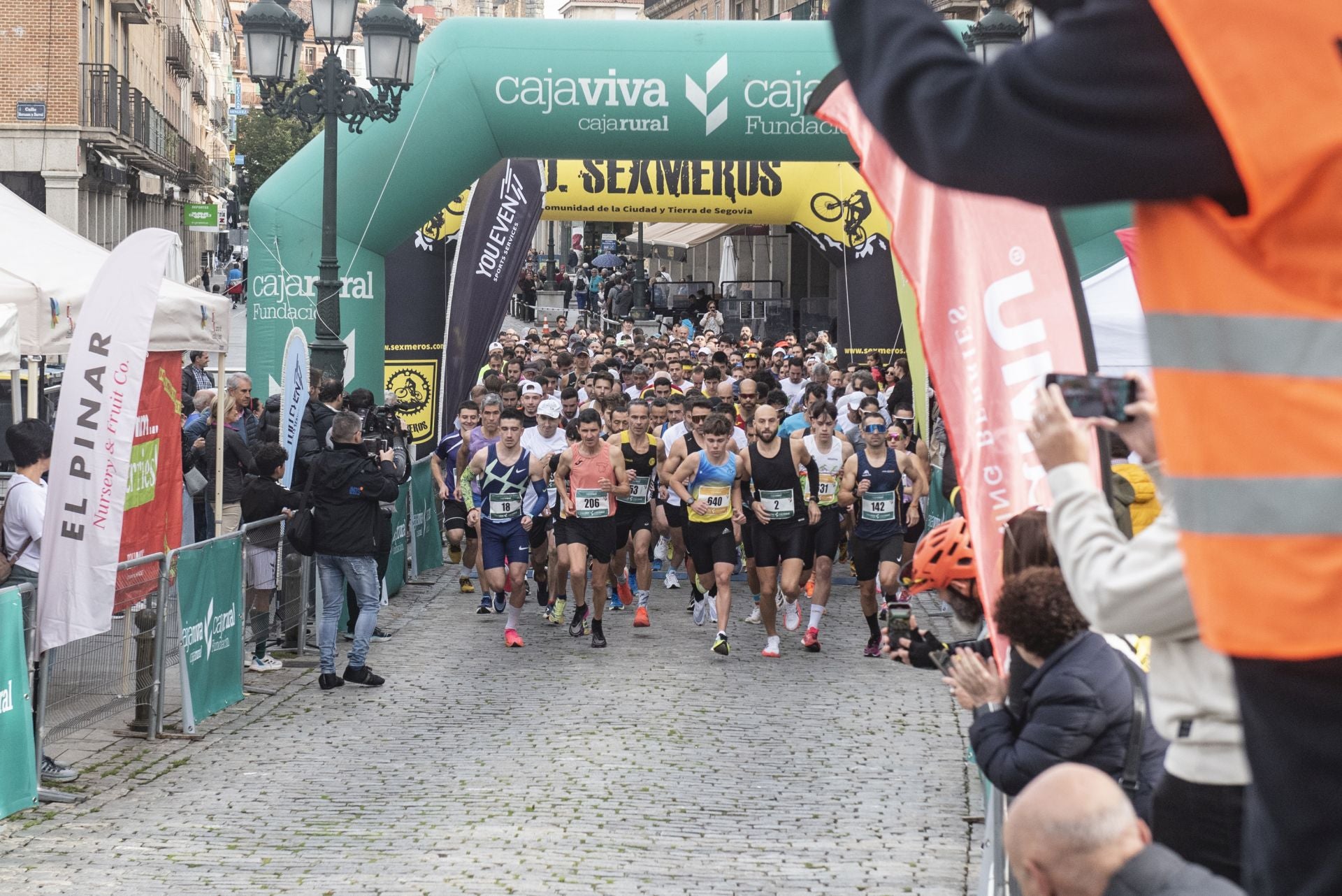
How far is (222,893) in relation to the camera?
6.66 meters

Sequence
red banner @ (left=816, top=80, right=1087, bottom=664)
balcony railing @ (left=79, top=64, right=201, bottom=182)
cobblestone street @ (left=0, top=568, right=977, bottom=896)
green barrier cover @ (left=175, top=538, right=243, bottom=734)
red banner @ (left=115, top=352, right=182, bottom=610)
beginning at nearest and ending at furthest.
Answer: red banner @ (left=816, top=80, right=1087, bottom=664), cobblestone street @ (left=0, top=568, right=977, bottom=896), red banner @ (left=115, top=352, right=182, bottom=610), green barrier cover @ (left=175, top=538, right=243, bottom=734), balcony railing @ (left=79, top=64, right=201, bottom=182)

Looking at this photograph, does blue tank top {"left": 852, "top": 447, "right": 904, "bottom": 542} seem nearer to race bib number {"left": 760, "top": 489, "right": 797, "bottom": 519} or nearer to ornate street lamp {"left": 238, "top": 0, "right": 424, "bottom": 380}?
race bib number {"left": 760, "top": 489, "right": 797, "bottom": 519}

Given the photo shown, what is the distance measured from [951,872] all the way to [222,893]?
3074 millimetres

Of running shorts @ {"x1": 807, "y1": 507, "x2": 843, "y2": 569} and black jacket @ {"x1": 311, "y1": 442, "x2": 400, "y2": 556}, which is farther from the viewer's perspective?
running shorts @ {"x1": 807, "y1": 507, "x2": 843, "y2": 569}

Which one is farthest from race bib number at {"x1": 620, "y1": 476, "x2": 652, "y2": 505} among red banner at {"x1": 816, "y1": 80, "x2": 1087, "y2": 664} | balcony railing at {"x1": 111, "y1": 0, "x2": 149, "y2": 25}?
balcony railing at {"x1": 111, "y1": 0, "x2": 149, "y2": 25}

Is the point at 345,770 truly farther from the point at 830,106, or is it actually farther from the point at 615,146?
the point at 615,146

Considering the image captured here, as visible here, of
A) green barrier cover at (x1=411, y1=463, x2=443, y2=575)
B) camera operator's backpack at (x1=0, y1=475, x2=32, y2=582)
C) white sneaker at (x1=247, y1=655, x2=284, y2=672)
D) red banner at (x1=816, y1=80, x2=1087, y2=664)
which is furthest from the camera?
green barrier cover at (x1=411, y1=463, x2=443, y2=575)

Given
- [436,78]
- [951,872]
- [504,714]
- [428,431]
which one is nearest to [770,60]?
[436,78]

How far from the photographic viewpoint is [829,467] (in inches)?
526

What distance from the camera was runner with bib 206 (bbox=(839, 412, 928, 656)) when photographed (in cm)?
1282

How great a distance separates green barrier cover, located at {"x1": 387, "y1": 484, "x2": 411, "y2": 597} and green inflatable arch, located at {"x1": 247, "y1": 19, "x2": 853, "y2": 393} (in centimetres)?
191

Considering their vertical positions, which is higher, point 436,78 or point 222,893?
point 436,78

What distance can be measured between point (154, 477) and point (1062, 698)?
24.6 feet

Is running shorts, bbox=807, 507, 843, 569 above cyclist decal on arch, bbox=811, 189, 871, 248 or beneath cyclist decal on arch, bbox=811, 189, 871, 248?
beneath
